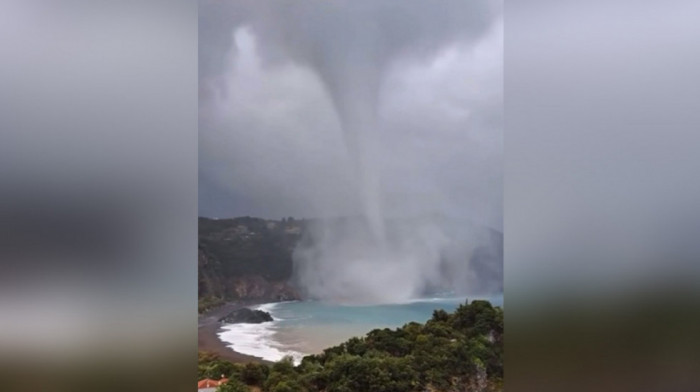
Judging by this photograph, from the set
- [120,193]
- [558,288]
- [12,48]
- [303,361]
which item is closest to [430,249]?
[558,288]

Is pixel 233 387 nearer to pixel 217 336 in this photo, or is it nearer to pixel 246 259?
pixel 217 336

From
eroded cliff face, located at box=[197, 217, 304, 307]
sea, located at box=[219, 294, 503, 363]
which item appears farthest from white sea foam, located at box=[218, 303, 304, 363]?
eroded cliff face, located at box=[197, 217, 304, 307]

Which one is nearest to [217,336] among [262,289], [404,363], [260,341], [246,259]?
[260,341]

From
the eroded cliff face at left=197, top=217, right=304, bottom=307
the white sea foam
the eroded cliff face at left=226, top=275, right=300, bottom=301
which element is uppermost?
the eroded cliff face at left=197, top=217, right=304, bottom=307

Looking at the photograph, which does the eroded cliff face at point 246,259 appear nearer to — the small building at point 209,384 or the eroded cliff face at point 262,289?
the eroded cliff face at point 262,289

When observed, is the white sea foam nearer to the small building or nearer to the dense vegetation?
the dense vegetation
